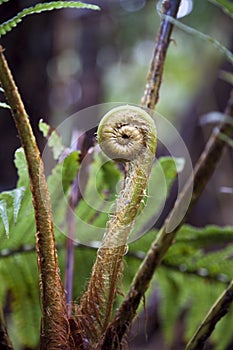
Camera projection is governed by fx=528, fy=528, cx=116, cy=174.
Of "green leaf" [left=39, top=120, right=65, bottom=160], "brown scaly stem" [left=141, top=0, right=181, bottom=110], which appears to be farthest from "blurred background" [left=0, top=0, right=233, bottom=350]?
"brown scaly stem" [left=141, top=0, right=181, bottom=110]

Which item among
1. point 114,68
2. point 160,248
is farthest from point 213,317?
point 114,68

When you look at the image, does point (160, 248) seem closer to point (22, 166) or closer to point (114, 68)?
point (22, 166)

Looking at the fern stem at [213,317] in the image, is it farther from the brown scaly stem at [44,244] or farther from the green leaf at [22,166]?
the green leaf at [22,166]

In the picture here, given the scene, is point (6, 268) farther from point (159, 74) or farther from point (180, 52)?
point (180, 52)

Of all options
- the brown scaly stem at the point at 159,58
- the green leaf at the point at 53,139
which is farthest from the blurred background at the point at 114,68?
the brown scaly stem at the point at 159,58

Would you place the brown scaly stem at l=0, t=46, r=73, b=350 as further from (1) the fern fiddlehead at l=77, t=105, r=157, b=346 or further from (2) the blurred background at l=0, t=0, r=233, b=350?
(2) the blurred background at l=0, t=0, r=233, b=350

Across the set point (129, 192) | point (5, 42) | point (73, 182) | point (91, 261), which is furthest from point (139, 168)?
point (5, 42)
